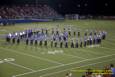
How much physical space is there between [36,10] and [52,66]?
46794mm

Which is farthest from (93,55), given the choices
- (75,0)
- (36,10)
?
(75,0)

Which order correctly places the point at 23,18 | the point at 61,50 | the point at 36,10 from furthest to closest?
the point at 36,10, the point at 23,18, the point at 61,50

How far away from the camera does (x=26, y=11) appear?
64.7 m

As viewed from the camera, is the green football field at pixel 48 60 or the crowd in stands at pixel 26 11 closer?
the green football field at pixel 48 60

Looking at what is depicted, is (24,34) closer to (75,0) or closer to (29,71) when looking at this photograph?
(29,71)

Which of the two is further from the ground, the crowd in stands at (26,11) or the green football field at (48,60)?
the crowd in stands at (26,11)

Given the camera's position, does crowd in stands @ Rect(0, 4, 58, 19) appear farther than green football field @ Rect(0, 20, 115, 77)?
Yes

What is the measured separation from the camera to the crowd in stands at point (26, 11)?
199ft

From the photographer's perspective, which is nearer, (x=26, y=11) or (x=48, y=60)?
(x=48, y=60)

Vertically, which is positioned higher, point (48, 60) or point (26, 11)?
point (26, 11)

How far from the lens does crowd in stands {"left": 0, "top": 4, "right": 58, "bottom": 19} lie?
60.8m

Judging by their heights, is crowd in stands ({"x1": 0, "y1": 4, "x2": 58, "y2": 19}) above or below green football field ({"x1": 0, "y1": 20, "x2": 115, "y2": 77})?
above

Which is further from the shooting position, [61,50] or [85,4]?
[85,4]

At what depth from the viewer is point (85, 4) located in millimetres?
70312
